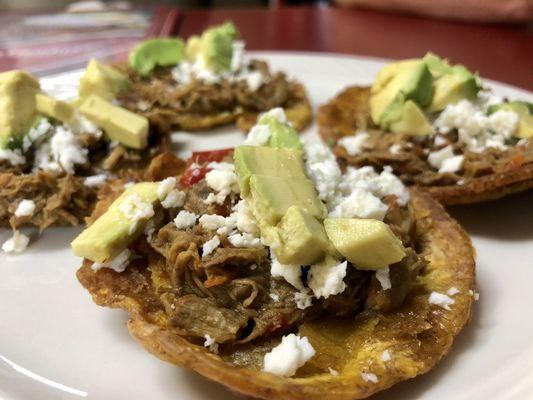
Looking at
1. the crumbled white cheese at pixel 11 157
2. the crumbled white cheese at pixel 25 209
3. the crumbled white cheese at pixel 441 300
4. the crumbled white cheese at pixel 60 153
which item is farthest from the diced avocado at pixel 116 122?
the crumbled white cheese at pixel 441 300

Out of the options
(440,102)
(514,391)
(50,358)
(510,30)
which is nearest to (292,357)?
(514,391)

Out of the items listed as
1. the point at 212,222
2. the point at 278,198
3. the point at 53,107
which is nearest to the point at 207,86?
the point at 53,107

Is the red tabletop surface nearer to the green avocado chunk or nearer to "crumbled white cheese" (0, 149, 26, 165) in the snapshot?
the green avocado chunk

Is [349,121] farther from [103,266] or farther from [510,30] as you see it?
[510,30]

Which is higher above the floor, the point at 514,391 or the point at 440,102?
the point at 440,102

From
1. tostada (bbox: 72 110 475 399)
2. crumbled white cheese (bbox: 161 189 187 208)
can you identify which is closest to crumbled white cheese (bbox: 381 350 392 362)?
tostada (bbox: 72 110 475 399)

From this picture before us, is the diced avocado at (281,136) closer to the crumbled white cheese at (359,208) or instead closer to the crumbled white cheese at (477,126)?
the crumbled white cheese at (359,208)

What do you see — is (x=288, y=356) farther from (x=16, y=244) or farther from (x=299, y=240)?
(x=16, y=244)
